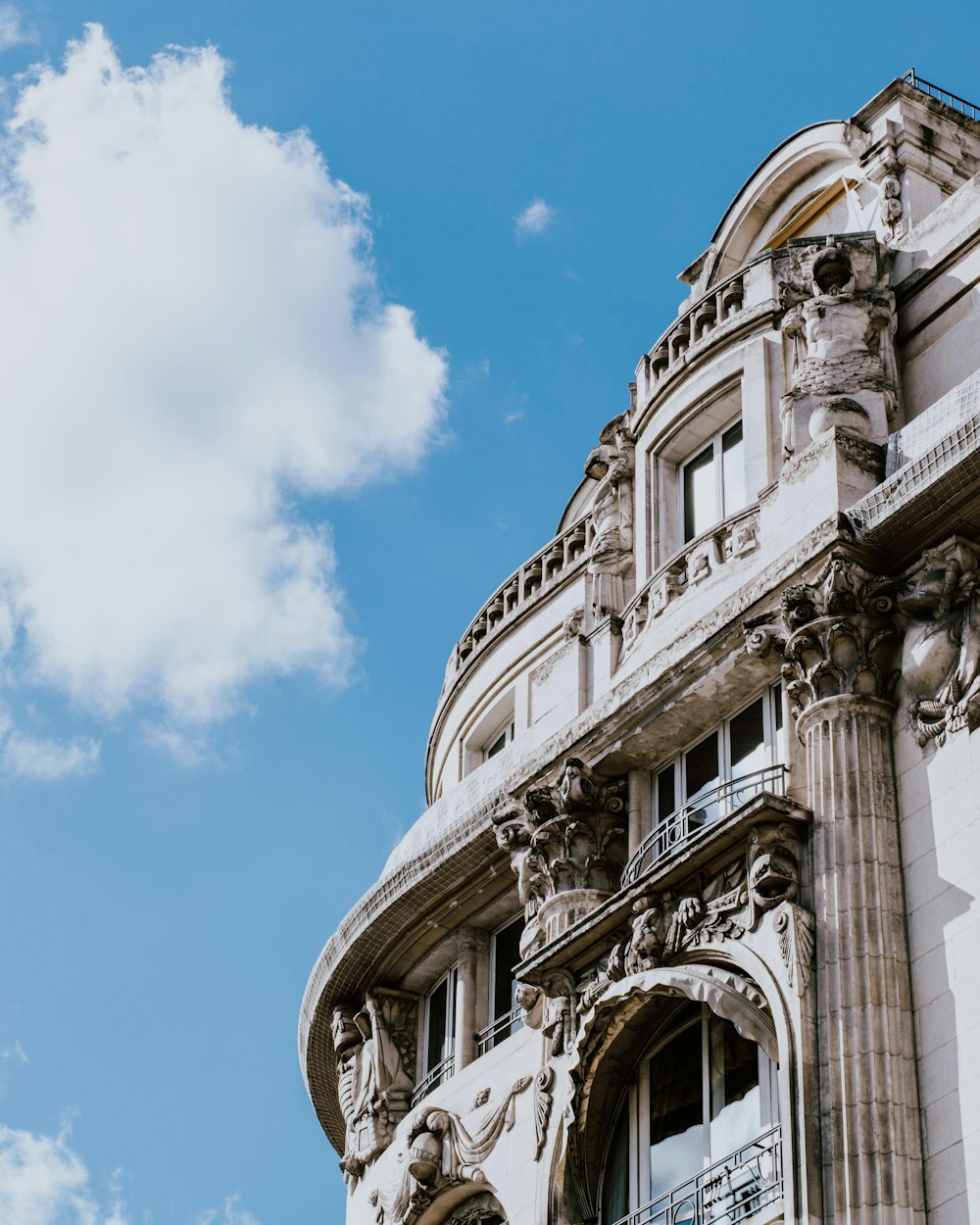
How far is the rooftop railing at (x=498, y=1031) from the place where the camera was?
2931 cm

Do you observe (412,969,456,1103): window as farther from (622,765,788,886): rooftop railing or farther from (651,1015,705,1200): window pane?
(651,1015,705,1200): window pane

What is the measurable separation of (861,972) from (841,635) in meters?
3.88

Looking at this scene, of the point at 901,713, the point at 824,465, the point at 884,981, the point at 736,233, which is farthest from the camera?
the point at 736,233

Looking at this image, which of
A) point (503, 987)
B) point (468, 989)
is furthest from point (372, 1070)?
point (503, 987)

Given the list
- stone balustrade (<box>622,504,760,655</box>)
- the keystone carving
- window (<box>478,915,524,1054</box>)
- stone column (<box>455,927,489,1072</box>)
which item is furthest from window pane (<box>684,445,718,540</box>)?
stone column (<box>455,927,489,1072</box>)

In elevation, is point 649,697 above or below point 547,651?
below

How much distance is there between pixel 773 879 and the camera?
79.4 feet

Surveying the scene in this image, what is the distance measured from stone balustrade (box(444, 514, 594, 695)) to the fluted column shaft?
340 inches

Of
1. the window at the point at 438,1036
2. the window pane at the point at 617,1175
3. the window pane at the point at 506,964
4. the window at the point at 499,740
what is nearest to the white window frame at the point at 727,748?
the window pane at the point at 506,964

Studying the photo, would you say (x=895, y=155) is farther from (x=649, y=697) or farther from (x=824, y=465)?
(x=649, y=697)

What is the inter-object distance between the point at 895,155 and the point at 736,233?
3.49 metres

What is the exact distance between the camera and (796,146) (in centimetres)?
3350

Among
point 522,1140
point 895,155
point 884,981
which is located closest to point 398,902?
point 522,1140

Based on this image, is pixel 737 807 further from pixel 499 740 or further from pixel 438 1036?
pixel 499 740
